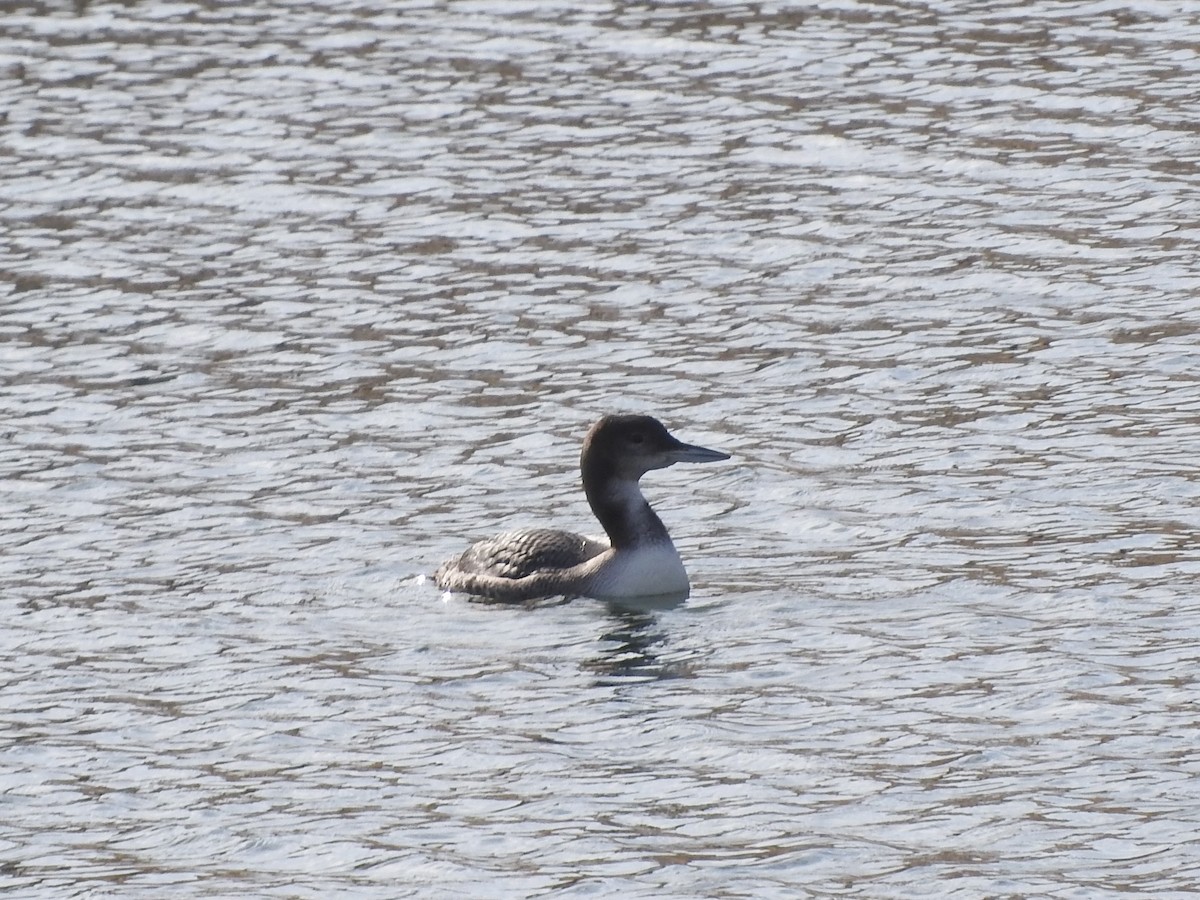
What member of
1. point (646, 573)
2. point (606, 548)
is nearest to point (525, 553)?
point (606, 548)

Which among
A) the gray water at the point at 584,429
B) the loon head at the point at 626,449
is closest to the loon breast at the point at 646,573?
the gray water at the point at 584,429

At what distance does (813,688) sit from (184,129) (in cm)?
1643

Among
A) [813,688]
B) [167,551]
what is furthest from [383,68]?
[813,688]

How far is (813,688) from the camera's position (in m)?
13.6

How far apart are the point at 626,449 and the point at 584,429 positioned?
2792 millimetres

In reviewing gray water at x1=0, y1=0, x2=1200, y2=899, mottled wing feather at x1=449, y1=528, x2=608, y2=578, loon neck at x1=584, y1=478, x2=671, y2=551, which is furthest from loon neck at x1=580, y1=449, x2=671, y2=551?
gray water at x1=0, y1=0, x2=1200, y2=899

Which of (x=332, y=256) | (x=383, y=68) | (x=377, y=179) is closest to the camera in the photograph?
(x=332, y=256)

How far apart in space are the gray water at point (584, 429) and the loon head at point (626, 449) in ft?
2.43

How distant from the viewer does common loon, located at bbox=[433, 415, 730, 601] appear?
50.4 ft

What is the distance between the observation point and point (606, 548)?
15.9 m

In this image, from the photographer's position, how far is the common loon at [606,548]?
15.4 metres

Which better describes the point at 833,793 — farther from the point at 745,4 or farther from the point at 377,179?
the point at 745,4

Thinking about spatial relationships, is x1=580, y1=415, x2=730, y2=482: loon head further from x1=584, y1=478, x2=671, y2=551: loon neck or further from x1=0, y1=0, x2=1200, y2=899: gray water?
x1=0, y1=0, x2=1200, y2=899: gray water

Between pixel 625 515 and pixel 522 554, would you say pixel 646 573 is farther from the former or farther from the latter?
pixel 522 554
